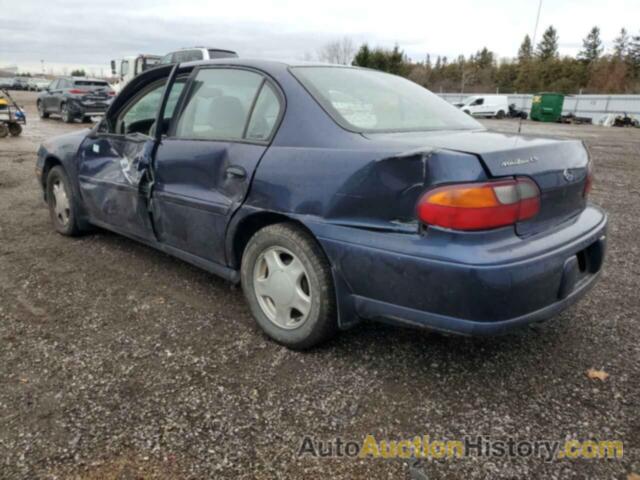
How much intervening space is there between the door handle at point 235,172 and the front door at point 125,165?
0.86m

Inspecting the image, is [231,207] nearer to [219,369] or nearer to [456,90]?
[219,369]

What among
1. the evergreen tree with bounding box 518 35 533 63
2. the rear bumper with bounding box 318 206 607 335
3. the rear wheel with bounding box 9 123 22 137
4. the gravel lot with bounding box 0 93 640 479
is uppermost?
the evergreen tree with bounding box 518 35 533 63

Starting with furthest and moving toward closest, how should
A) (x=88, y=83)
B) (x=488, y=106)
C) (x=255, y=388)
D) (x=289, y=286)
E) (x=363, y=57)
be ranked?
(x=363, y=57) → (x=488, y=106) → (x=88, y=83) → (x=289, y=286) → (x=255, y=388)

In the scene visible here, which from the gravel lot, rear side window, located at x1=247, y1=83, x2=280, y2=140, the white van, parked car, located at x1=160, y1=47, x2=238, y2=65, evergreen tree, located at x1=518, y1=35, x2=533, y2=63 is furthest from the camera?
evergreen tree, located at x1=518, y1=35, x2=533, y2=63

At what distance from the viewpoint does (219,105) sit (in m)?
3.13

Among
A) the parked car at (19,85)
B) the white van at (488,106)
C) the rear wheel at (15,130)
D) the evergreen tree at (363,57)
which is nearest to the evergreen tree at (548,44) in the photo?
the evergreen tree at (363,57)

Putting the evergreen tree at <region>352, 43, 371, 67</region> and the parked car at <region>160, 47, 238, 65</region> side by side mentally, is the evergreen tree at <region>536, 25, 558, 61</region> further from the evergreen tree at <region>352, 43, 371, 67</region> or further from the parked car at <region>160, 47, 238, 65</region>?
the parked car at <region>160, 47, 238, 65</region>

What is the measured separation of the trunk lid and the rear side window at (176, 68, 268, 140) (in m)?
0.91

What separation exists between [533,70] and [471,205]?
68001 mm

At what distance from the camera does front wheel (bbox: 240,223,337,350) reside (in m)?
2.54

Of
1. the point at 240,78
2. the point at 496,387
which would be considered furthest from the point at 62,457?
the point at 240,78

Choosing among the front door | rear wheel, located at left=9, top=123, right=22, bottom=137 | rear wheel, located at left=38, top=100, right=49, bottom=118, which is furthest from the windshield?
rear wheel, located at left=38, top=100, right=49, bottom=118

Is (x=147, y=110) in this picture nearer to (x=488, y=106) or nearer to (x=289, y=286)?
(x=289, y=286)

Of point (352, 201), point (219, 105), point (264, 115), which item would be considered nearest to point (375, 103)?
point (264, 115)
